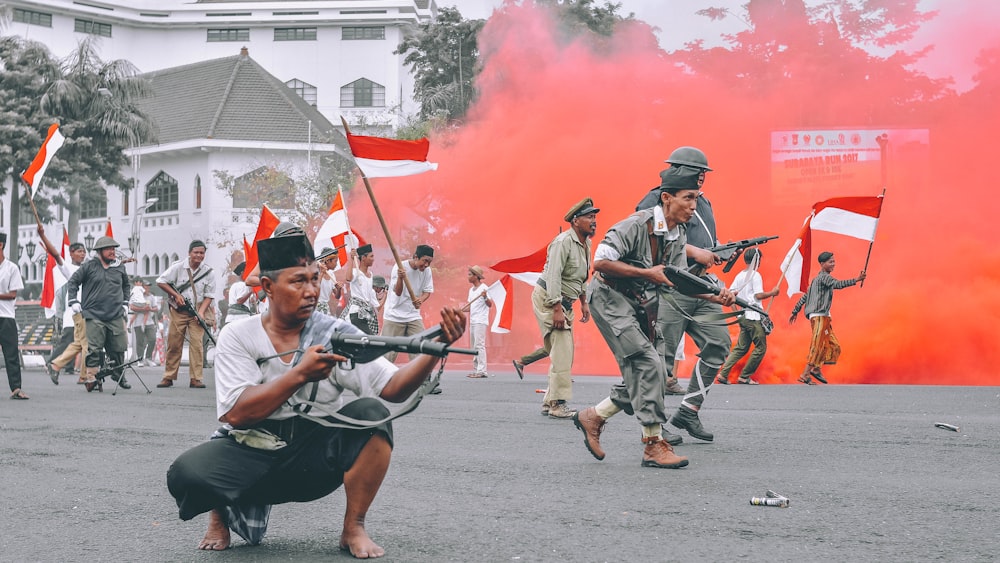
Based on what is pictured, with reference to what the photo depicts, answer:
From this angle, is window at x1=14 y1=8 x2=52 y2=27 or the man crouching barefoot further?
window at x1=14 y1=8 x2=52 y2=27

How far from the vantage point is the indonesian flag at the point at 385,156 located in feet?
43.6

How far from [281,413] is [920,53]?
801 inches

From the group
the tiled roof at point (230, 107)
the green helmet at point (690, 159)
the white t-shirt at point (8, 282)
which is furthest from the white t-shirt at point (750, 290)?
the tiled roof at point (230, 107)

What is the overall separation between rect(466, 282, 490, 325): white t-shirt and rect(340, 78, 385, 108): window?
39.7 meters

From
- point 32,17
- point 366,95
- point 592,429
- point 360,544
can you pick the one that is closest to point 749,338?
point 592,429

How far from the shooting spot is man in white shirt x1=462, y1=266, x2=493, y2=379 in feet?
57.7

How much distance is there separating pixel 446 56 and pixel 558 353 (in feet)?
92.4

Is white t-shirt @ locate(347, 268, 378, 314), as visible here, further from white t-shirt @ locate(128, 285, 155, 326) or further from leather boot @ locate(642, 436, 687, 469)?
white t-shirt @ locate(128, 285, 155, 326)

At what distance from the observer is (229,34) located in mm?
60781

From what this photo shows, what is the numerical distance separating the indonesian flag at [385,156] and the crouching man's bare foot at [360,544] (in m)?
9.37

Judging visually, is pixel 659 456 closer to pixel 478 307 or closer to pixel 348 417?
pixel 348 417

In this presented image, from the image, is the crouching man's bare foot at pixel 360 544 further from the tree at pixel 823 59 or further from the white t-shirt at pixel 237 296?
the tree at pixel 823 59

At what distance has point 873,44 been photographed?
22578 millimetres

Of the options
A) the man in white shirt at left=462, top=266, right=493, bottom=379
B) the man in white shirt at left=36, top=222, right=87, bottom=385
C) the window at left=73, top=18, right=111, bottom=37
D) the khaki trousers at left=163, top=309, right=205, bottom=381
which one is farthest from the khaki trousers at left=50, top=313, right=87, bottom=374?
the window at left=73, top=18, right=111, bottom=37
